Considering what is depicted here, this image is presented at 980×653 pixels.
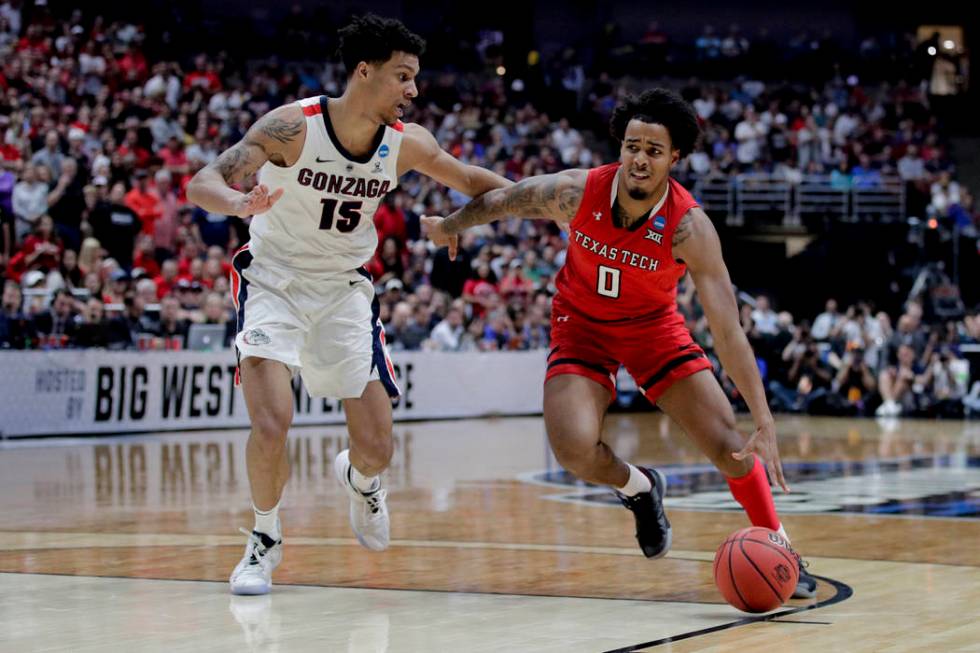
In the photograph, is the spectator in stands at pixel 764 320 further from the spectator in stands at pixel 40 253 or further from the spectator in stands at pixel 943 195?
the spectator in stands at pixel 40 253

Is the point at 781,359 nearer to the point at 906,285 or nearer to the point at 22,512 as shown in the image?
the point at 906,285

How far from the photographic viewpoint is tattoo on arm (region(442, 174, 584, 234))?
258 inches

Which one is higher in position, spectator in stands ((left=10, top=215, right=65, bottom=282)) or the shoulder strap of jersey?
spectator in stands ((left=10, top=215, right=65, bottom=282))

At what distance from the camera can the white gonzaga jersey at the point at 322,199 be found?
6.50m

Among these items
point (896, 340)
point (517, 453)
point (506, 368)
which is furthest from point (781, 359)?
point (517, 453)

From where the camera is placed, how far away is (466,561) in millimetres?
7176

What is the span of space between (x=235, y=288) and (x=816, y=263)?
21.1 m

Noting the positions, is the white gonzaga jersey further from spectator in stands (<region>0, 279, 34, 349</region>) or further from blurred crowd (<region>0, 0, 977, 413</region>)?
blurred crowd (<region>0, 0, 977, 413</region>)

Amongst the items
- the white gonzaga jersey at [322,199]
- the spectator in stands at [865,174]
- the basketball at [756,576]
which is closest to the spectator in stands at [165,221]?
the white gonzaga jersey at [322,199]

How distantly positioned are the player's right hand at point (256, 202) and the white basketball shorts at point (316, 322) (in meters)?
0.85

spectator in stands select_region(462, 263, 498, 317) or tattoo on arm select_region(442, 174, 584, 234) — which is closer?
tattoo on arm select_region(442, 174, 584, 234)

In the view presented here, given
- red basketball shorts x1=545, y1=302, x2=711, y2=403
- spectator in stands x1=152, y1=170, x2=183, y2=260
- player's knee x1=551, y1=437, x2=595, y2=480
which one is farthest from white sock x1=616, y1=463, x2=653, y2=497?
spectator in stands x1=152, y1=170, x2=183, y2=260

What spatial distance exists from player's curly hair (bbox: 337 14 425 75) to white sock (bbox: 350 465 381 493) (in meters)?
1.94

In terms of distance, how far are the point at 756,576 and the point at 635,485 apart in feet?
4.08
